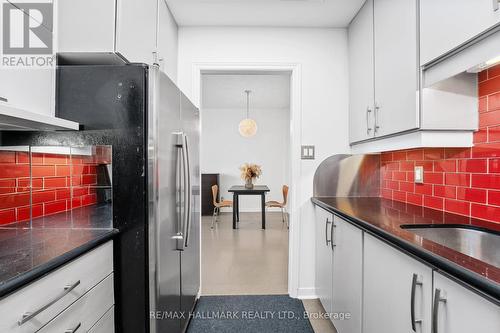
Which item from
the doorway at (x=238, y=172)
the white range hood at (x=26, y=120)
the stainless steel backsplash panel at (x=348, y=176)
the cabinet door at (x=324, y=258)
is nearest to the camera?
the white range hood at (x=26, y=120)

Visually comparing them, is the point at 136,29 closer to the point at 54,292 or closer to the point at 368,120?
the point at 54,292

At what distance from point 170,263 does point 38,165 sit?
882mm

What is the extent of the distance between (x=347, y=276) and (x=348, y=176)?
1.04 metres

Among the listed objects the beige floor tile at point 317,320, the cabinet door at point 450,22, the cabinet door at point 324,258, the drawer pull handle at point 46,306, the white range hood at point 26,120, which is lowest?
the beige floor tile at point 317,320

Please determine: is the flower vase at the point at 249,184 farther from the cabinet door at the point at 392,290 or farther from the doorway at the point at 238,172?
the cabinet door at the point at 392,290

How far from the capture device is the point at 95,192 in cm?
151

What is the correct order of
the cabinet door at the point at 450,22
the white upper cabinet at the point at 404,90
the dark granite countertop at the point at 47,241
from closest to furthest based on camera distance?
the dark granite countertop at the point at 47,241, the cabinet door at the point at 450,22, the white upper cabinet at the point at 404,90

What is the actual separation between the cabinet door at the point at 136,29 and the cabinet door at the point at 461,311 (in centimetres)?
168

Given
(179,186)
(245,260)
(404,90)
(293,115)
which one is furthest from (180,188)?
(245,260)

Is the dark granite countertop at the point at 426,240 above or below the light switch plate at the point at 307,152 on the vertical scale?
below

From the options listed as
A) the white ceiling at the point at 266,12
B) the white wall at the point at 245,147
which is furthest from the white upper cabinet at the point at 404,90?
the white wall at the point at 245,147

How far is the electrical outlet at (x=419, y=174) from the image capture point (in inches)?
70.4

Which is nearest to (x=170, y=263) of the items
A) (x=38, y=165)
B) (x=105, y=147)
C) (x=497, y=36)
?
(x=105, y=147)

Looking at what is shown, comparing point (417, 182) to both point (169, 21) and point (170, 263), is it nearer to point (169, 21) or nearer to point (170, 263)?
point (170, 263)
